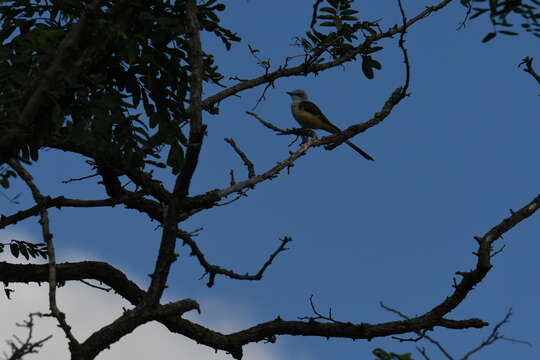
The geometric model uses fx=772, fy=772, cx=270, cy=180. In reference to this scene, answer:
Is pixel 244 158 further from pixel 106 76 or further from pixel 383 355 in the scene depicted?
pixel 383 355

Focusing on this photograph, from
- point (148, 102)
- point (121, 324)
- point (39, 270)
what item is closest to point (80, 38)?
point (148, 102)

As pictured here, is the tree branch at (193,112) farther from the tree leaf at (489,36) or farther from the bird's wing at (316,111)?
the bird's wing at (316,111)

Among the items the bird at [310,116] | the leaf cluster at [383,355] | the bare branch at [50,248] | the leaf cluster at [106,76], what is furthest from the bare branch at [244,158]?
the bird at [310,116]

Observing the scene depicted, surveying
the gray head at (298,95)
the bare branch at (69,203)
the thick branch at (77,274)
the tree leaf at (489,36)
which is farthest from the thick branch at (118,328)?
the gray head at (298,95)

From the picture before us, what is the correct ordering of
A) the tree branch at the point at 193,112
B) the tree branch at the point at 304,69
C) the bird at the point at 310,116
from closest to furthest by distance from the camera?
the tree branch at the point at 193,112 → the tree branch at the point at 304,69 → the bird at the point at 310,116

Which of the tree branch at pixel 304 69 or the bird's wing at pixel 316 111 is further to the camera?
the bird's wing at pixel 316 111

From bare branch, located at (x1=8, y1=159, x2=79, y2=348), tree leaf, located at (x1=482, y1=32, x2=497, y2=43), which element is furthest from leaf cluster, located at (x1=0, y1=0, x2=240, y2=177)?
tree leaf, located at (x1=482, y1=32, x2=497, y2=43)

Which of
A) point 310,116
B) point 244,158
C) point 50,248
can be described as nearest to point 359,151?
point 310,116

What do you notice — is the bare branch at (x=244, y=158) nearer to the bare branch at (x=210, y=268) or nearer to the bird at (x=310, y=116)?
the bare branch at (x=210, y=268)

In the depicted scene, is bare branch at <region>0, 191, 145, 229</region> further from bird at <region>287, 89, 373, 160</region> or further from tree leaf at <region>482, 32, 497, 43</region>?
bird at <region>287, 89, 373, 160</region>

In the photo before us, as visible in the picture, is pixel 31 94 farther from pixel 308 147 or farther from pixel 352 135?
pixel 352 135

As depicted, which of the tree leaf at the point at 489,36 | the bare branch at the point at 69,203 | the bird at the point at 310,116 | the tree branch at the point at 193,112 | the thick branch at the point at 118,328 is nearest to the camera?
the tree leaf at the point at 489,36

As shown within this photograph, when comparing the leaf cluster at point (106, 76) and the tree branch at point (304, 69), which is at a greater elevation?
the tree branch at point (304, 69)

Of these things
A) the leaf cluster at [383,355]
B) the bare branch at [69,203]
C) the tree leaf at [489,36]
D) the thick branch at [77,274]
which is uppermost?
the bare branch at [69,203]
